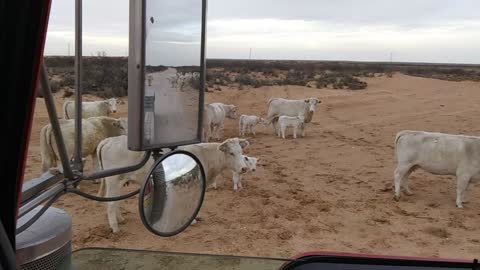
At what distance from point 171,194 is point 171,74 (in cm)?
41

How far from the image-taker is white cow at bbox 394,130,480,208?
9.09 meters

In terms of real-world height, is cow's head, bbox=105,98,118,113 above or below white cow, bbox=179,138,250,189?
above

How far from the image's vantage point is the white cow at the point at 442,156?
909 cm

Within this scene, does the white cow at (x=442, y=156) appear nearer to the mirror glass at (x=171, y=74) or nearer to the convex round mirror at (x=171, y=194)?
the convex round mirror at (x=171, y=194)

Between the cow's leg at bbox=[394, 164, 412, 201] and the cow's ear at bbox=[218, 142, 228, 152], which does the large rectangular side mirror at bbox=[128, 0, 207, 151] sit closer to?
the cow's ear at bbox=[218, 142, 228, 152]

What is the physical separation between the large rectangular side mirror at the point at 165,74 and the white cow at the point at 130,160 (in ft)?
12.9

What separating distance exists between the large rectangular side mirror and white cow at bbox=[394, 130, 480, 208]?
339 inches

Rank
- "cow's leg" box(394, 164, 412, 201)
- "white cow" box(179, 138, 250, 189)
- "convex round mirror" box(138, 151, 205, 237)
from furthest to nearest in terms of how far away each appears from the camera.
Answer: "cow's leg" box(394, 164, 412, 201) < "white cow" box(179, 138, 250, 189) < "convex round mirror" box(138, 151, 205, 237)

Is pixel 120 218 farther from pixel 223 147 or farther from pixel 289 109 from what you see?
pixel 289 109

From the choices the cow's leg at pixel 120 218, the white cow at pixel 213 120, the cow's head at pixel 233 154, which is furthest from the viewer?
the white cow at pixel 213 120

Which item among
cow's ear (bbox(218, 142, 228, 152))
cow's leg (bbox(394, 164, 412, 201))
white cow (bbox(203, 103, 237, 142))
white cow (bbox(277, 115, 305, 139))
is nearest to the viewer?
cow's ear (bbox(218, 142, 228, 152))

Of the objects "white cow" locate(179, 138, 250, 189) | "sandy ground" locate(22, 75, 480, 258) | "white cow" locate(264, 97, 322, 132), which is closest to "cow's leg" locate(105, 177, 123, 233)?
"sandy ground" locate(22, 75, 480, 258)

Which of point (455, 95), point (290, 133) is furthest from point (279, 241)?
point (455, 95)

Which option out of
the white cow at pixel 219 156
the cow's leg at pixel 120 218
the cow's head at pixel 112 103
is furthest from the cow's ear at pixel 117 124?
the cow's leg at pixel 120 218
